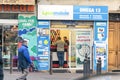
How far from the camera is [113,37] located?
24.2m

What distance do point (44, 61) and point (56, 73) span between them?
3.09 feet

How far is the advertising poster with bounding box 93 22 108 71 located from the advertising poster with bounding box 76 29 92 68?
43cm

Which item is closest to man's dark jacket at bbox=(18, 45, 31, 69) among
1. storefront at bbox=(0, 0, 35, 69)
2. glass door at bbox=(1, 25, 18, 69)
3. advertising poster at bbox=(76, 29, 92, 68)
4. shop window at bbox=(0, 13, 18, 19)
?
storefront at bbox=(0, 0, 35, 69)

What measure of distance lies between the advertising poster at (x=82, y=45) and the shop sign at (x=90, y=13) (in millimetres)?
808

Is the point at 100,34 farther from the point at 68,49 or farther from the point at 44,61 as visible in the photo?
the point at 44,61

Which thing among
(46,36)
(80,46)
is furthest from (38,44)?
(80,46)

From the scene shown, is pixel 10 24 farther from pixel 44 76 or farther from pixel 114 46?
pixel 114 46

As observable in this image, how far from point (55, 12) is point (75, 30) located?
1505mm

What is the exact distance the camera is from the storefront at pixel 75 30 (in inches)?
928

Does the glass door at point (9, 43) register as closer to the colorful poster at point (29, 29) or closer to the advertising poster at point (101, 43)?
the colorful poster at point (29, 29)

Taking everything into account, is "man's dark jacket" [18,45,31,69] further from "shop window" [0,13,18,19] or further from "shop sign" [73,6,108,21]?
"shop sign" [73,6,108,21]

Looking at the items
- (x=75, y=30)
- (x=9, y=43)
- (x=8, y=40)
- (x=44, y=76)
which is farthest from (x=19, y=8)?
(x=44, y=76)

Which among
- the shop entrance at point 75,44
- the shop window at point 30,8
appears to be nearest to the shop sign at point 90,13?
the shop entrance at point 75,44

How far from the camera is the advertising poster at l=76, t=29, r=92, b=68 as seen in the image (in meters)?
24.0
